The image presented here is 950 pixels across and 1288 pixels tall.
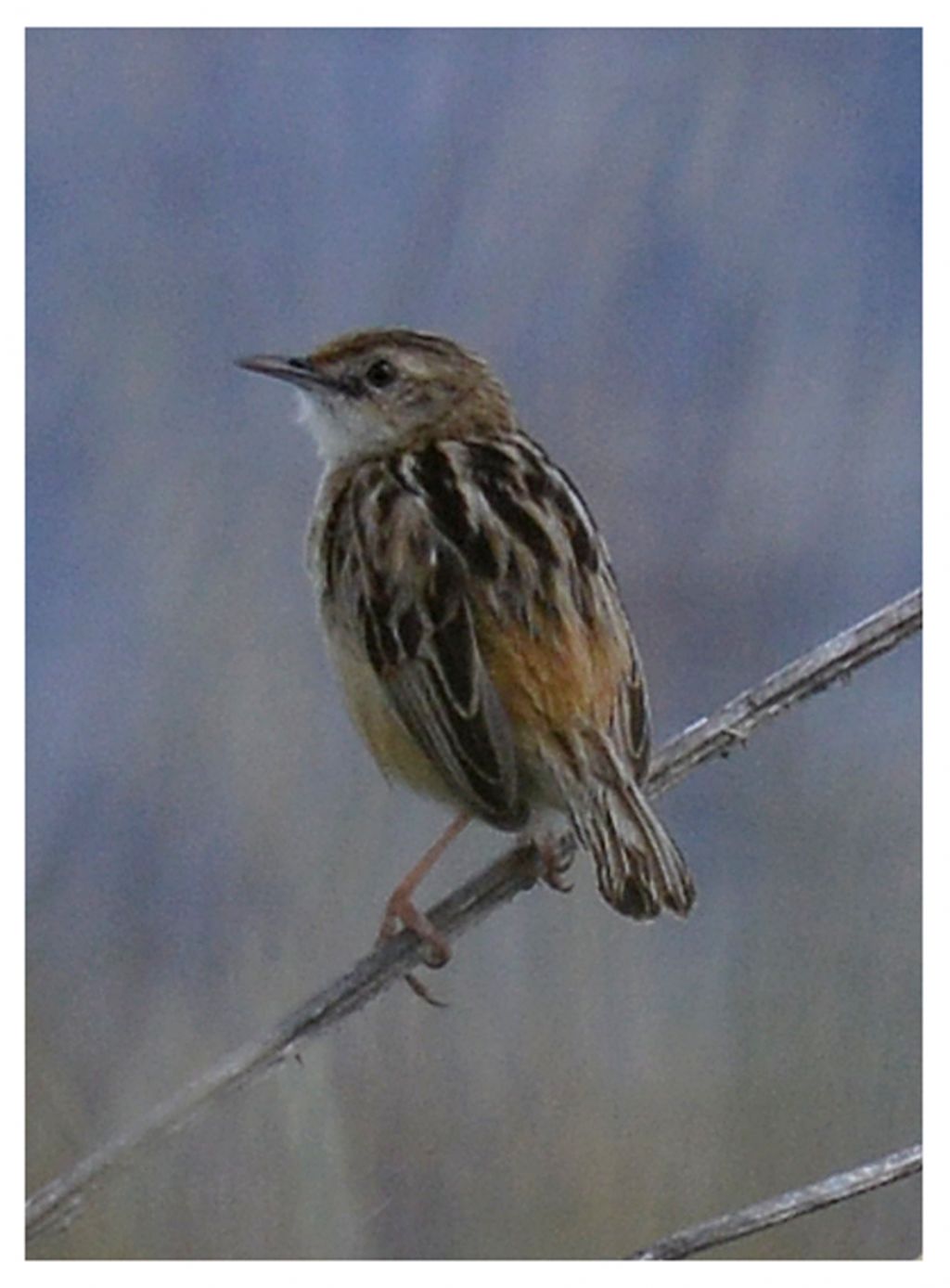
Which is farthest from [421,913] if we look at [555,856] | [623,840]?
[623,840]

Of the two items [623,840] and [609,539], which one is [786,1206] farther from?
[609,539]

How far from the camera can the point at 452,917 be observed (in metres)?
2.65

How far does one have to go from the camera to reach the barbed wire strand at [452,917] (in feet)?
8.48

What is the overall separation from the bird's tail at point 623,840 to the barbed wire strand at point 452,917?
0.33 ft

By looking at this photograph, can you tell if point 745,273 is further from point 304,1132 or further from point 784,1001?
point 304,1132

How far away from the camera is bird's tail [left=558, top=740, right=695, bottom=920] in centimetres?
248

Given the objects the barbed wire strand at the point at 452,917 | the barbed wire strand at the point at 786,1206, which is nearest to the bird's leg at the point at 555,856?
the barbed wire strand at the point at 452,917

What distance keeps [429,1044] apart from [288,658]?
0.47 metres

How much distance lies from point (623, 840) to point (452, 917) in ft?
0.87

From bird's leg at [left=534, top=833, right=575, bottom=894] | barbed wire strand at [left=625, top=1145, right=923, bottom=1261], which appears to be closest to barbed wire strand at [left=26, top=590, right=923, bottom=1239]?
bird's leg at [left=534, top=833, right=575, bottom=894]

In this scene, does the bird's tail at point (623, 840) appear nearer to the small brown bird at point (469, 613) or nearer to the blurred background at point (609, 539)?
the small brown bird at point (469, 613)

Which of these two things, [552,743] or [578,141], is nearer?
[552,743]
